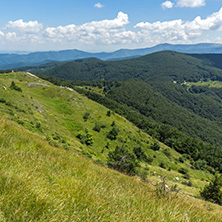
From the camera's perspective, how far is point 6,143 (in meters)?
6.08

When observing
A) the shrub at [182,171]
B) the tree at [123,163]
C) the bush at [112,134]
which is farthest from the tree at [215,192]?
the shrub at [182,171]

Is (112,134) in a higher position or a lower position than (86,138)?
lower

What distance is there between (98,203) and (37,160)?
2.67 meters

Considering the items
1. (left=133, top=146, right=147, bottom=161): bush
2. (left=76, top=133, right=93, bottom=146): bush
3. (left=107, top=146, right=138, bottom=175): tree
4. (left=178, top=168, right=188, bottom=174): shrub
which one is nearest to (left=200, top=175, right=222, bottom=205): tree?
(left=107, top=146, right=138, bottom=175): tree

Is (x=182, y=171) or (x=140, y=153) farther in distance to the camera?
(x=182, y=171)

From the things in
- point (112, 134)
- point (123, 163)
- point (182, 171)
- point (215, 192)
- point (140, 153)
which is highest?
point (123, 163)

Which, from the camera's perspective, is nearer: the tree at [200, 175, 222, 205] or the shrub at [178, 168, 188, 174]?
the tree at [200, 175, 222, 205]

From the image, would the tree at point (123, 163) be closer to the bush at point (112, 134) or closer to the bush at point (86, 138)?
the bush at point (86, 138)

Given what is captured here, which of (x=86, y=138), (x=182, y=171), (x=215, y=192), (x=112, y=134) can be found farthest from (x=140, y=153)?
(x=215, y=192)

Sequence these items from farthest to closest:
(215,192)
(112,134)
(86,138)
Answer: (112,134), (86,138), (215,192)

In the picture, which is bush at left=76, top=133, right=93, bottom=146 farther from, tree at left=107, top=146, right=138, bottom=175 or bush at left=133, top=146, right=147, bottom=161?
bush at left=133, top=146, right=147, bottom=161

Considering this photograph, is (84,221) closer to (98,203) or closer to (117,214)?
(98,203)

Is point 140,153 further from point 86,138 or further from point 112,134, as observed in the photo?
point 86,138

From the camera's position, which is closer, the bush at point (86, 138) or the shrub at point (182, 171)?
the bush at point (86, 138)
